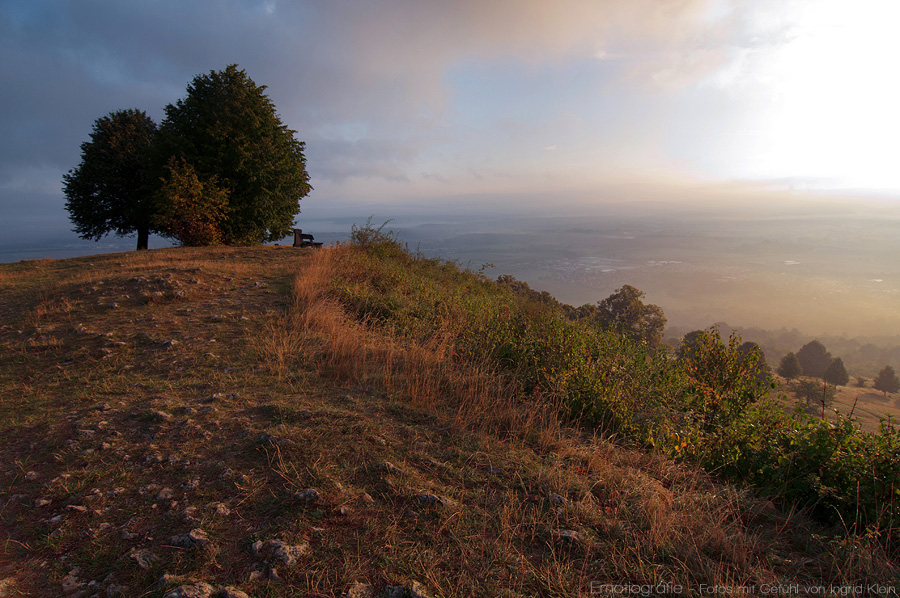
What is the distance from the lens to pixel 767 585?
6.66ft

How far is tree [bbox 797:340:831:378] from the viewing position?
1883 cm

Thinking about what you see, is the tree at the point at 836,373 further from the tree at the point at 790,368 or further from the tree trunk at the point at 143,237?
the tree trunk at the point at 143,237

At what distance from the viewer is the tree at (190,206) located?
16.1 meters

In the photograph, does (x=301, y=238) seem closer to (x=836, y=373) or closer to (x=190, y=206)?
(x=190, y=206)

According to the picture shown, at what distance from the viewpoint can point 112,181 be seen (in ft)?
69.8

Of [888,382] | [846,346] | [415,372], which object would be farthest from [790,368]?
[846,346]

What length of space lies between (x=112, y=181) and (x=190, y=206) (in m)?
9.32

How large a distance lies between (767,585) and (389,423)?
2.80 m

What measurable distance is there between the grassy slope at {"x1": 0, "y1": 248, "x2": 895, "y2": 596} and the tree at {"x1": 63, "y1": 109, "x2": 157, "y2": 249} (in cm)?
2218

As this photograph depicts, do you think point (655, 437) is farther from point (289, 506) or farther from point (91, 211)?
point (91, 211)

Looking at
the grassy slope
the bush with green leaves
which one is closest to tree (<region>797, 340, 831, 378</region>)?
the bush with green leaves

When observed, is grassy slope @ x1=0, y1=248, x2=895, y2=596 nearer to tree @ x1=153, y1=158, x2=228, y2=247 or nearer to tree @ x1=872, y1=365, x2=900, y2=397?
tree @ x1=153, y1=158, x2=228, y2=247

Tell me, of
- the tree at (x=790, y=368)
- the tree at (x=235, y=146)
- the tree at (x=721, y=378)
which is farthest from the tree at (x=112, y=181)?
the tree at (x=790, y=368)

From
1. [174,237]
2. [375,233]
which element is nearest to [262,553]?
[375,233]
